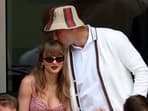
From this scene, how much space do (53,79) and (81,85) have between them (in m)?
0.24

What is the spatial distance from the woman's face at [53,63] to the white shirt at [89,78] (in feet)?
0.40

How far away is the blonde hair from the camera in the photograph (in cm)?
411

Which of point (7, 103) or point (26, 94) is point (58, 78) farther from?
point (7, 103)

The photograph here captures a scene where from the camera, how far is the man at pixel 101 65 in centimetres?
407

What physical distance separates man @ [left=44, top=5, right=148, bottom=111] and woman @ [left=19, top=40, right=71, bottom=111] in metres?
0.12

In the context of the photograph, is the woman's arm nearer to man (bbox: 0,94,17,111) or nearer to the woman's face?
man (bbox: 0,94,17,111)

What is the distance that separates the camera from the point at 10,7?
16.6ft

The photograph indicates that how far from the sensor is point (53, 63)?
4.13 metres

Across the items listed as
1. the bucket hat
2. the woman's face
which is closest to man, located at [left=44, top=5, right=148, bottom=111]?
the bucket hat

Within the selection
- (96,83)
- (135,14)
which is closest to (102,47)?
(96,83)

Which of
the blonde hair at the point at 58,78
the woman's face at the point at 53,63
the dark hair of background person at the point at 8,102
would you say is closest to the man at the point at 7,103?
the dark hair of background person at the point at 8,102

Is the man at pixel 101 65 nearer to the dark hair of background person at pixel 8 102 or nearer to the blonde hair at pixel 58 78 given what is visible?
the blonde hair at pixel 58 78

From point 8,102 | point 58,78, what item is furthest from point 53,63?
point 8,102

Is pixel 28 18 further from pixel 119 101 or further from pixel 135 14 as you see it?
pixel 119 101
